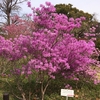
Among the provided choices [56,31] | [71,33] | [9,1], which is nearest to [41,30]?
[56,31]

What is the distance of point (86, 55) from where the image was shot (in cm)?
524

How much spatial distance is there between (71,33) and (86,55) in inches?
23.6

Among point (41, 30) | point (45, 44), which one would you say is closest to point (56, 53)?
point (45, 44)

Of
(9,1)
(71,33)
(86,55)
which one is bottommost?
(86,55)

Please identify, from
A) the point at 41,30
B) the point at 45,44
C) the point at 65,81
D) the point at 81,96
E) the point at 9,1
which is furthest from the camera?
the point at 9,1

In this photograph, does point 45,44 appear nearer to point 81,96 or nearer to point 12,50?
point 12,50

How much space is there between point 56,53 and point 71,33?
0.72 metres

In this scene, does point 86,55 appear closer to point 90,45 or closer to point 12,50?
point 90,45

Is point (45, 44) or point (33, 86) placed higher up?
point (45, 44)

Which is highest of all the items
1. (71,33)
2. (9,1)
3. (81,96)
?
(9,1)

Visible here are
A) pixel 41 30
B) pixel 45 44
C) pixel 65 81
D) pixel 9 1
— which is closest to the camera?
pixel 45 44

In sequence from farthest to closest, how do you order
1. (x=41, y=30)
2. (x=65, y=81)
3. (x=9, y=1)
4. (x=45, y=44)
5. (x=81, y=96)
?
(x=9, y=1) → (x=65, y=81) → (x=81, y=96) → (x=41, y=30) → (x=45, y=44)

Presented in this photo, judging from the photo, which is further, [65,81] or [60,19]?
[65,81]

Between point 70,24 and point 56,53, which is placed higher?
point 70,24
